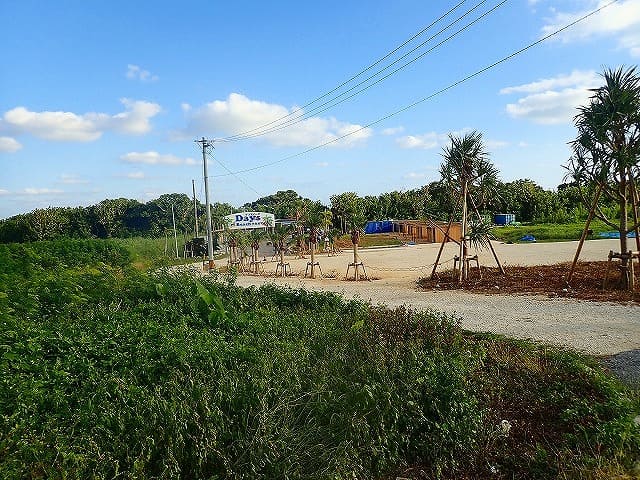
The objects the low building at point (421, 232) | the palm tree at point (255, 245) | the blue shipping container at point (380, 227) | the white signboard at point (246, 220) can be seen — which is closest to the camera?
the palm tree at point (255, 245)

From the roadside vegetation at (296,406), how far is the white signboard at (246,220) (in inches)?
957

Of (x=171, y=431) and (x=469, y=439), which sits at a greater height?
(x=171, y=431)

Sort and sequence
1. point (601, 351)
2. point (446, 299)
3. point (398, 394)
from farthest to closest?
point (446, 299)
point (601, 351)
point (398, 394)

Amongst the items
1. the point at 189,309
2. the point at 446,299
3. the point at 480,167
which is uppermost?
the point at 480,167

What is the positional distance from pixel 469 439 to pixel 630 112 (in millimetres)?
9435

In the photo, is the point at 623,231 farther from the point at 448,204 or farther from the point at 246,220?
the point at 246,220

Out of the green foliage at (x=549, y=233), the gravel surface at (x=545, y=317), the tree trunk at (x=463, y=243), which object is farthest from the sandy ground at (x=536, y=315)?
the green foliage at (x=549, y=233)

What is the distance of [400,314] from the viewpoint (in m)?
6.46

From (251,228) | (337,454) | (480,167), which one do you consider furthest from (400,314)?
(251,228)

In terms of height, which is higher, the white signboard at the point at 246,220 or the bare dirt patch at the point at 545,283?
the white signboard at the point at 246,220

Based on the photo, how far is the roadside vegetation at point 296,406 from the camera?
3.29 metres

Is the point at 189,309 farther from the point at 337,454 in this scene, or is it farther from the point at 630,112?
the point at 630,112

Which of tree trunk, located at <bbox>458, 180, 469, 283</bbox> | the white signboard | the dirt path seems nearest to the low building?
the white signboard

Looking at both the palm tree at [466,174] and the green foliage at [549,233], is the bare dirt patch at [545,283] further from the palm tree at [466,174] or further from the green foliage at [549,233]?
the green foliage at [549,233]
